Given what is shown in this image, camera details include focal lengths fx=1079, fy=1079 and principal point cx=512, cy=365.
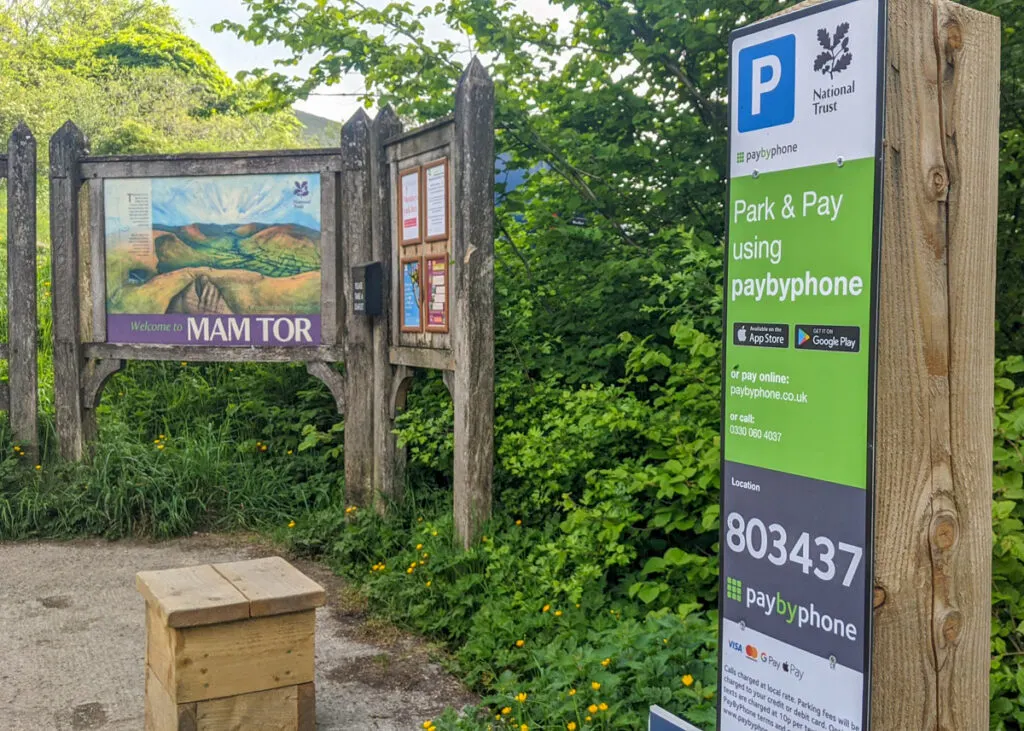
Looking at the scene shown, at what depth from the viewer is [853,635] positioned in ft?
5.85

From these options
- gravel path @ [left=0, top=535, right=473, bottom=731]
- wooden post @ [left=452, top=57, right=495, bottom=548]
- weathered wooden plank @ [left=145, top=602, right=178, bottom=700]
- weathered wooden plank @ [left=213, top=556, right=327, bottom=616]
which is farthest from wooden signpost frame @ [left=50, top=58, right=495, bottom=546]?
weathered wooden plank @ [left=145, top=602, right=178, bottom=700]

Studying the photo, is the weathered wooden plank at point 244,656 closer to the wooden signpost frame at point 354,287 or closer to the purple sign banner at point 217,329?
the wooden signpost frame at point 354,287

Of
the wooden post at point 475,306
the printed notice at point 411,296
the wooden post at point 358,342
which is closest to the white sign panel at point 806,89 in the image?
the wooden post at point 475,306

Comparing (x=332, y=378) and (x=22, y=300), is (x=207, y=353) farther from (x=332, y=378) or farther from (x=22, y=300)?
(x=22, y=300)

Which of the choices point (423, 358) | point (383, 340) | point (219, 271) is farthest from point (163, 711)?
point (219, 271)

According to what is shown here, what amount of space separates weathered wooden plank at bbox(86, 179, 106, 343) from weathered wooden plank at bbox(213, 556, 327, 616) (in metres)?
4.17

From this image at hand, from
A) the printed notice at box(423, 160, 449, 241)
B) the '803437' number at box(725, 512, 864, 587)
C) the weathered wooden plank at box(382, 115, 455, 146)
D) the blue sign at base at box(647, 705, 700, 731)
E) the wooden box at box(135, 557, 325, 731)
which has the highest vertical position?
the weathered wooden plank at box(382, 115, 455, 146)

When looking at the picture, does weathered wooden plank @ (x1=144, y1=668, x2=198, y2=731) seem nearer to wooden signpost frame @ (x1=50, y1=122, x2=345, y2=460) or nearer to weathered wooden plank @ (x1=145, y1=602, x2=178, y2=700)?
weathered wooden plank @ (x1=145, y1=602, x2=178, y2=700)

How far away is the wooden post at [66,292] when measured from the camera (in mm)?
7781

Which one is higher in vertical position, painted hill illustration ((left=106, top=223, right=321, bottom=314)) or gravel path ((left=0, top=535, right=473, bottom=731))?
painted hill illustration ((left=106, top=223, right=321, bottom=314))

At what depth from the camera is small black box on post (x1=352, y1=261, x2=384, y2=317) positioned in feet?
22.3

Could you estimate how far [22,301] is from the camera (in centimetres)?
780

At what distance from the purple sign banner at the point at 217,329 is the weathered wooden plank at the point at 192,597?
11.2ft

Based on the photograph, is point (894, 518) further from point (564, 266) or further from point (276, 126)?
point (276, 126)
